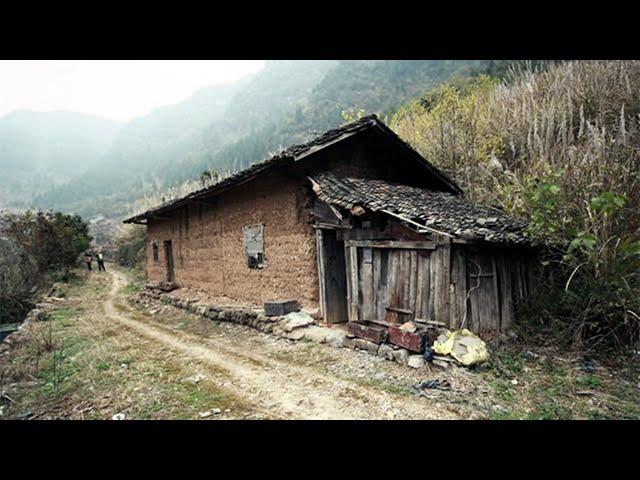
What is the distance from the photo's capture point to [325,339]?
7023mm

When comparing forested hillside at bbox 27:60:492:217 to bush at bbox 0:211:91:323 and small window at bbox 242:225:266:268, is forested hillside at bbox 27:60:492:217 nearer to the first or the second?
small window at bbox 242:225:266:268

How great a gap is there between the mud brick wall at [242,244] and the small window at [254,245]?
0.16 m

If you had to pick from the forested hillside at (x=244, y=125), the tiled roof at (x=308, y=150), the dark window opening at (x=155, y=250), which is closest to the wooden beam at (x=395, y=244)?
the tiled roof at (x=308, y=150)

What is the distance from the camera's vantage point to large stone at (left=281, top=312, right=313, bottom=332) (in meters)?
7.49

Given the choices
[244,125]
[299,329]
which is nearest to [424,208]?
[299,329]

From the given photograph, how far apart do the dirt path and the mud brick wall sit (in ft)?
6.34

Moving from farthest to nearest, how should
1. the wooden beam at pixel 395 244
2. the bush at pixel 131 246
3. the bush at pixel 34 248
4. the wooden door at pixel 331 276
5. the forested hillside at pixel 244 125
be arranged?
1. the forested hillside at pixel 244 125
2. the bush at pixel 131 246
3. the bush at pixel 34 248
4. the wooden door at pixel 331 276
5. the wooden beam at pixel 395 244

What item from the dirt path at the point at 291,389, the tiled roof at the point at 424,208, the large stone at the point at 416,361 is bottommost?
the dirt path at the point at 291,389

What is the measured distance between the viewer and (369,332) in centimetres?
642

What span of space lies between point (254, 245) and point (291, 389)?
5.20 m

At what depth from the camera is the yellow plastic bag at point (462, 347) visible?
5.34m

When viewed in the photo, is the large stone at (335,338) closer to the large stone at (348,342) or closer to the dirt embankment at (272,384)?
the large stone at (348,342)

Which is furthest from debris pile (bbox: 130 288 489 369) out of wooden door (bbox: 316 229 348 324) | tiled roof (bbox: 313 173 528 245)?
tiled roof (bbox: 313 173 528 245)

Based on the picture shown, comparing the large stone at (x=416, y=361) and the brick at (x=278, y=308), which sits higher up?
the brick at (x=278, y=308)
